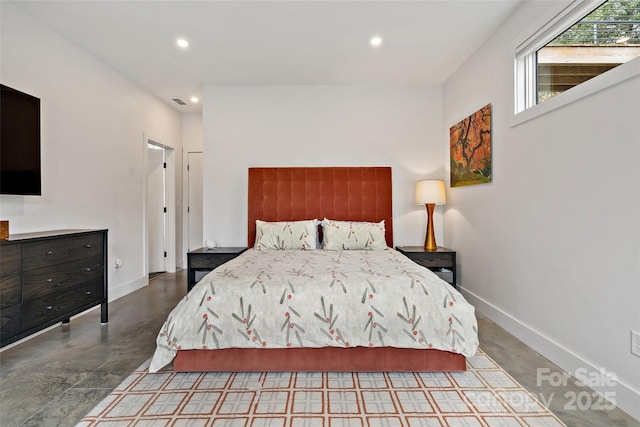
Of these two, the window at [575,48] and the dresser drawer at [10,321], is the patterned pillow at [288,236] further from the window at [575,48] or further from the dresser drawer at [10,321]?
the window at [575,48]

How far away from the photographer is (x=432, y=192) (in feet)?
13.1

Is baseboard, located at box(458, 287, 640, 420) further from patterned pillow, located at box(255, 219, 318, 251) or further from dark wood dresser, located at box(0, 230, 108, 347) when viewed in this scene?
dark wood dresser, located at box(0, 230, 108, 347)

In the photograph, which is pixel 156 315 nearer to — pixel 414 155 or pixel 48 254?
pixel 48 254

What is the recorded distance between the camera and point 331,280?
225 centimetres

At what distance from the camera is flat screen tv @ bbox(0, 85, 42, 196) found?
239 centimetres

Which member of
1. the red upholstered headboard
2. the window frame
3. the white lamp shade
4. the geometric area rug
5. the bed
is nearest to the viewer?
the geometric area rug

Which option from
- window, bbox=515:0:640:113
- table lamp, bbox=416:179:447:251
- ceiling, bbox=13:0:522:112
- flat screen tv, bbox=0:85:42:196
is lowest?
table lamp, bbox=416:179:447:251

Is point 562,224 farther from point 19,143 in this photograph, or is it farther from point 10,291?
point 19,143

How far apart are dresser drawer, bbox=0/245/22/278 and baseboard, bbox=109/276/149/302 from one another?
1.74 m

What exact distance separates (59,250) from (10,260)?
0.41 m

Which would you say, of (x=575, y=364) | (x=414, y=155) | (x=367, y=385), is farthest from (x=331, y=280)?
(x=414, y=155)

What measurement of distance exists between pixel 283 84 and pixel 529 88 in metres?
2.88

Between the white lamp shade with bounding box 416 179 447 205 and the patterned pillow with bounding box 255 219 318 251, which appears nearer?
the patterned pillow with bounding box 255 219 318 251

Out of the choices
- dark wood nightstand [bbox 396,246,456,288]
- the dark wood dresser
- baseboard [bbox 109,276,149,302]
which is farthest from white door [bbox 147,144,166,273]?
dark wood nightstand [bbox 396,246,456,288]
